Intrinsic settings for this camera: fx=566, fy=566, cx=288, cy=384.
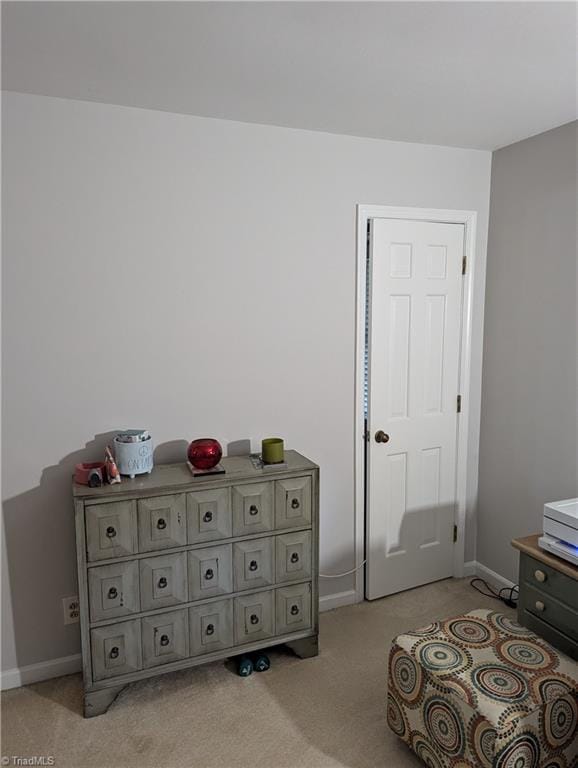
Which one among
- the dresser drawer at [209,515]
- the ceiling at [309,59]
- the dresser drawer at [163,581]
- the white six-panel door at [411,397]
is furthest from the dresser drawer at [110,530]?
the ceiling at [309,59]

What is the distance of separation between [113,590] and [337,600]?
4.47 ft

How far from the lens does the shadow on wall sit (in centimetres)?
247

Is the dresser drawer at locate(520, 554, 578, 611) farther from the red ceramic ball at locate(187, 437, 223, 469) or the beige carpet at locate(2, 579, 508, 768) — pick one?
the red ceramic ball at locate(187, 437, 223, 469)

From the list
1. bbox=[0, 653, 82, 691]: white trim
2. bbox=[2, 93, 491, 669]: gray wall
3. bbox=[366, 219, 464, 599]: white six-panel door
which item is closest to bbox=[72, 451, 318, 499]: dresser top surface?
bbox=[2, 93, 491, 669]: gray wall

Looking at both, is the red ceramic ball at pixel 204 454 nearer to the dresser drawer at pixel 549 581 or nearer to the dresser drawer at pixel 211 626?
the dresser drawer at pixel 211 626

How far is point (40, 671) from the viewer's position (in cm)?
256

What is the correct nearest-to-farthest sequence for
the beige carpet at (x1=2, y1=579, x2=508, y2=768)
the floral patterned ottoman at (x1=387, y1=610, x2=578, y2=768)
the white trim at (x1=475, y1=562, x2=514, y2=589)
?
the floral patterned ottoman at (x1=387, y1=610, x2=578, y2=768)
the beige carpet at (x1=2, y1=579, x2=508, y2=768)
the white trim at (x1=475, y1=562, x2=514, y2=589)

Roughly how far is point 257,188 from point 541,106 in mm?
1306

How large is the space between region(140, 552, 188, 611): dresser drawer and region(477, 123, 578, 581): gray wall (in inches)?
75.2

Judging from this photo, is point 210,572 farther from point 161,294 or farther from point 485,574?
point 485,574

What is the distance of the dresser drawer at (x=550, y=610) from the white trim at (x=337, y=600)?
1.00 m

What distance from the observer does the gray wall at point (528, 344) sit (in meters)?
2.82

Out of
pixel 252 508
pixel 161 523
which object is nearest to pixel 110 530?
pixel 161 523

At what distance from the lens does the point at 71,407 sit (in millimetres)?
2500
